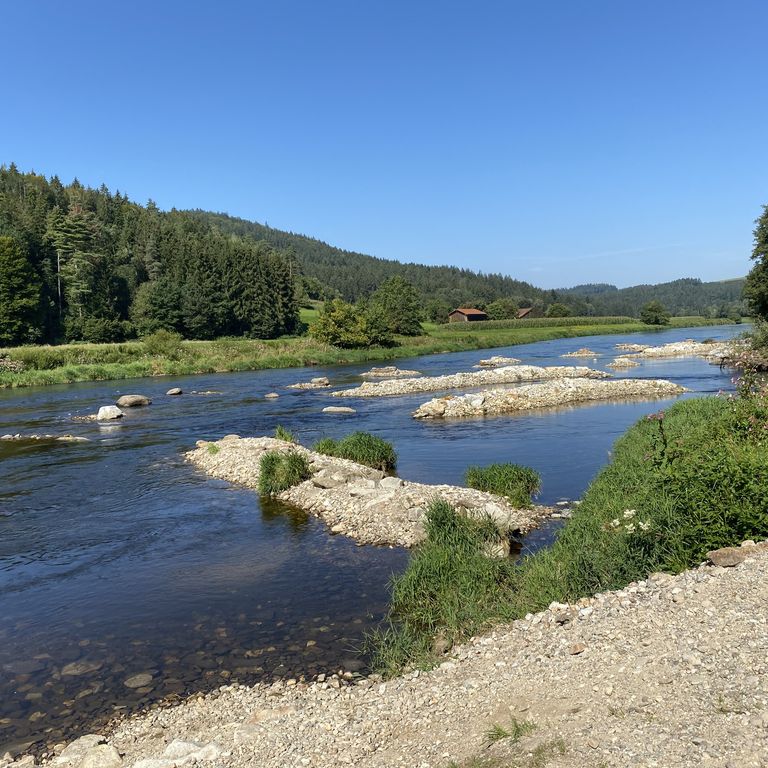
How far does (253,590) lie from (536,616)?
19.8 feet

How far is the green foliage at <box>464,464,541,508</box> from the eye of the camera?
16984 millimetres

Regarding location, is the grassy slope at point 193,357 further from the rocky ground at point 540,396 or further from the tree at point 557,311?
the tree at point 557,311

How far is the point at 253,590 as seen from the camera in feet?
41.3

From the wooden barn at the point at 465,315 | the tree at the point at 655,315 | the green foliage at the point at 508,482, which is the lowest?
the green foliage at the point at 508,482

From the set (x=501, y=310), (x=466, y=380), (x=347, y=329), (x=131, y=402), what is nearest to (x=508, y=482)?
(x=131, y=402)

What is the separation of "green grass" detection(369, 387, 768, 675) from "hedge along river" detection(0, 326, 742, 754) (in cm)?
101

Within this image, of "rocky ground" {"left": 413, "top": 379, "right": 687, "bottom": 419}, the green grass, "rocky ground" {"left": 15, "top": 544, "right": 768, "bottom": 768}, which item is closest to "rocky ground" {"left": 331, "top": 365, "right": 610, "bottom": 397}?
"rocky ground" {"left": 413, "top": 379, "right": 687, "bottom": 419}

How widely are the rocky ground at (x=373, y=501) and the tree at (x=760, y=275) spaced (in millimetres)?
41336

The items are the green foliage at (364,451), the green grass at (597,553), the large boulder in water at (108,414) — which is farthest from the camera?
the large boulder in water at (108,414)

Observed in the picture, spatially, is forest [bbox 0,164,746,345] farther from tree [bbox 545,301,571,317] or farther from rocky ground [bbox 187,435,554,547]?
tree [bbox 545,301,571,317]

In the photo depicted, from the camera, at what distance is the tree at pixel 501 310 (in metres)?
164

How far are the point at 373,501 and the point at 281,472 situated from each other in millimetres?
4342

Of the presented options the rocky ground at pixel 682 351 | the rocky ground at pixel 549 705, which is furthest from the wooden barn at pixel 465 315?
the rocky ground at pixel 549 705

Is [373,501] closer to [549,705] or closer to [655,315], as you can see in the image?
[549,705]
